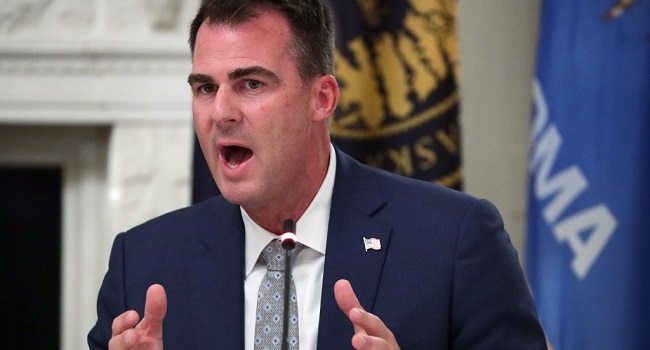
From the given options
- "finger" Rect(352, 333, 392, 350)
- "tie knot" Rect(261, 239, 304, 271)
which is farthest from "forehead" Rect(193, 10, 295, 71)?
"finger" Rect(352, 333, 392, 350)

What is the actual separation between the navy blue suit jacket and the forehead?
1.26 feet

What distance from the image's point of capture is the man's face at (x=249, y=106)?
2.07 metres

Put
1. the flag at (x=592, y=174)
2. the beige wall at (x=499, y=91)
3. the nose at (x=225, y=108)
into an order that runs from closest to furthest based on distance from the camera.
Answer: the nose at (x=225, y=108) → the flag at (x=592, y=174) → the beige wall at (x=499, y=91)

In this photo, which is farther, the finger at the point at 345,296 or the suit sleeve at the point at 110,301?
the suit sleeve at the point at 110,301

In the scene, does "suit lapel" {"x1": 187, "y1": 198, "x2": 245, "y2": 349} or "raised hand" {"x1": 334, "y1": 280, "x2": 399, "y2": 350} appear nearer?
"raised hand" {"x1": 334, "y1": 280, "x2": 399, "y2": 350}

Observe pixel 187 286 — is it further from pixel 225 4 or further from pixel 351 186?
pixel 225 4

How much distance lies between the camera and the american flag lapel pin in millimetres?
2217

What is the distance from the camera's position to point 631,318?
341cm

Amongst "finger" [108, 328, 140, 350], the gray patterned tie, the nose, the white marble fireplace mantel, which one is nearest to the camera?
"finger" [108, 328, 140, 350]

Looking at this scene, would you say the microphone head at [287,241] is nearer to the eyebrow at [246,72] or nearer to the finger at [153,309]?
the finger at [153,309]

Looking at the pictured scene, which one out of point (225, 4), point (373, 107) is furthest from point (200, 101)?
point (373, 107)

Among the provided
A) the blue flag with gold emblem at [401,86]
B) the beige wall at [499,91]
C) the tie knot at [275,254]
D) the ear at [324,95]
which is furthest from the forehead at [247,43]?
the beige wall at [499,91]

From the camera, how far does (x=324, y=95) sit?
228cm

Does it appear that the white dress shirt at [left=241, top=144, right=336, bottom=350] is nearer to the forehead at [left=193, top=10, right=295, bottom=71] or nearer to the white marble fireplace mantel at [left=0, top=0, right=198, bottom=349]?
the forehead at [left=193, top=10, right=295, bottom=71]
